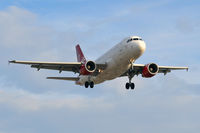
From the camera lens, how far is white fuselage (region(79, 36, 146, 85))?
5806 centimetres

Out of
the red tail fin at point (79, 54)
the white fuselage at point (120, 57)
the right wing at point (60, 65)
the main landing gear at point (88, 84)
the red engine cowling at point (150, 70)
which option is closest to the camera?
the white fuselage at point (120, 57)

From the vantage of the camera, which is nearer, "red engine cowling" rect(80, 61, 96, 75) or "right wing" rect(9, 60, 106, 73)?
"red engine cowling" rect(80, 61, 96, 75)

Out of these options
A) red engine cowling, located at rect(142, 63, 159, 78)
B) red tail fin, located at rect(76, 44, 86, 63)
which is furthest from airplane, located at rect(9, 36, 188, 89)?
red tail fin, located at rect(76, 44, 86, 63)

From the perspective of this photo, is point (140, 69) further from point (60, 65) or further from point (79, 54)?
point (79, 54)

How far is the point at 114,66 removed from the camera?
6019 centimetres

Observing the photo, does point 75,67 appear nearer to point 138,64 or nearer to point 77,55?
point 138,64

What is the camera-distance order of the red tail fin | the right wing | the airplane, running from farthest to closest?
the red tail fin < the right wing < the airplane

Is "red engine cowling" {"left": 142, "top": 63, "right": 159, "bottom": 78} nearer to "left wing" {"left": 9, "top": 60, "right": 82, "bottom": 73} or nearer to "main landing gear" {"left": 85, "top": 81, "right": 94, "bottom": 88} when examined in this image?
"main landing gear" {"left": 85, "top": 81, "right": 94, "bottom": 88}

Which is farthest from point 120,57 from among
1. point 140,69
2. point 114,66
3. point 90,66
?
point 140,69

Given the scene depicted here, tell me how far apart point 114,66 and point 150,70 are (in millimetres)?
5917

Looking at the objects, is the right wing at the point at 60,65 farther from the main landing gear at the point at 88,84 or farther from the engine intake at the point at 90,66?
the main landing gear at the point at 88,84

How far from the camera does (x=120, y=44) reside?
2373 inches

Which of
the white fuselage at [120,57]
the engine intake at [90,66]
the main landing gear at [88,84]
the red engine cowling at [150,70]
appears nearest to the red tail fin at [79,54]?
the main landing gear at [88,84]

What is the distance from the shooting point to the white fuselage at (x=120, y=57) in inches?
2286
